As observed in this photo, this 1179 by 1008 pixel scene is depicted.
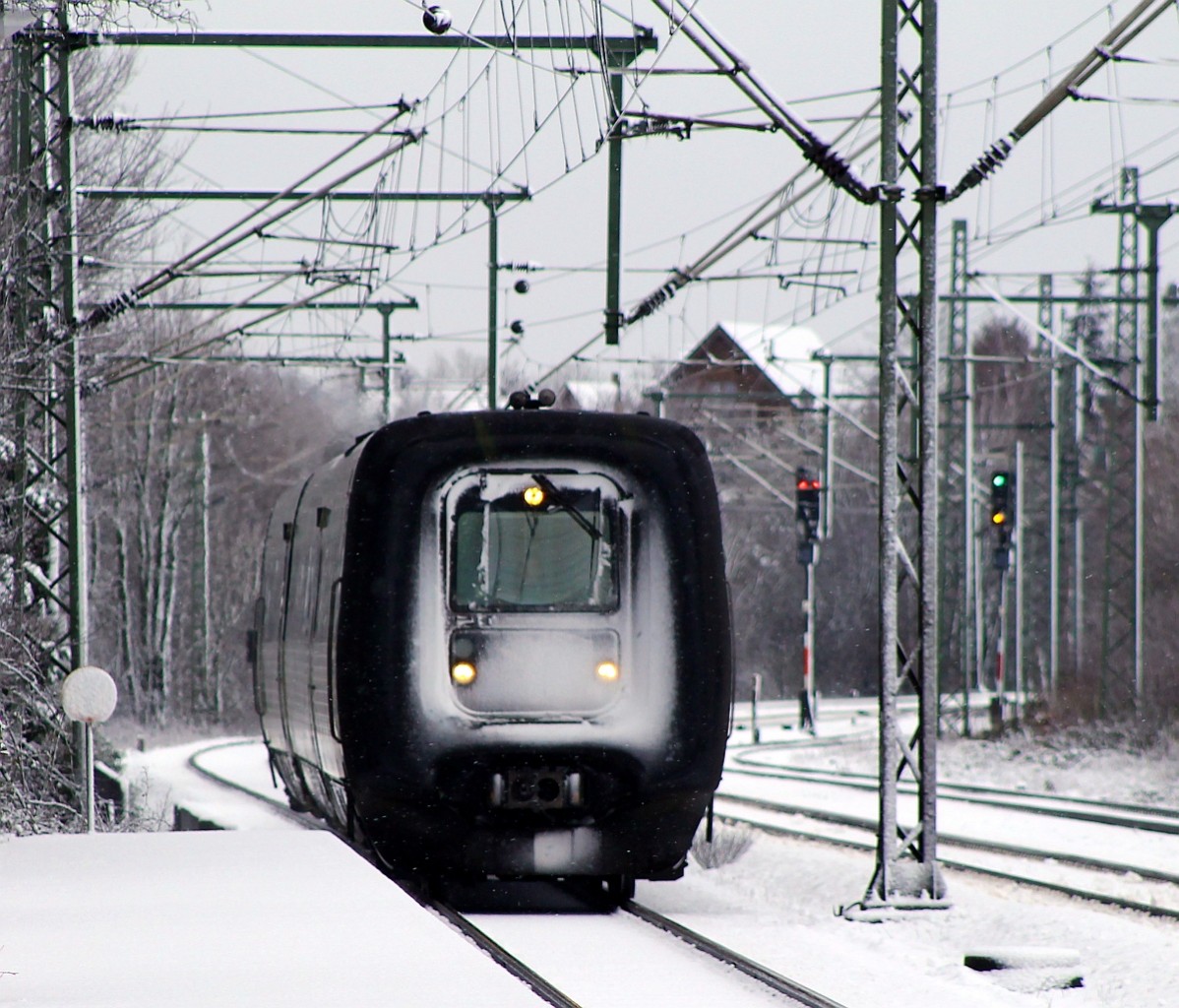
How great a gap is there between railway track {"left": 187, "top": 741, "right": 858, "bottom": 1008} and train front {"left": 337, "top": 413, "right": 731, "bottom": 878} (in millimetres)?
366

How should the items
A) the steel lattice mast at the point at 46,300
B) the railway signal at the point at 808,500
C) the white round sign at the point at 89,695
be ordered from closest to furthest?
1. the white round sign at the point at 89,695
2. the steel lattice mast at the point at 46,300
3. the railway signal at the point at 808,500

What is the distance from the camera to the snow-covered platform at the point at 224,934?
303 inches

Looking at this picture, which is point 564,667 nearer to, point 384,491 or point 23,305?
point 384,491

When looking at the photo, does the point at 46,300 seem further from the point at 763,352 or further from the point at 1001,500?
the point at 763,352

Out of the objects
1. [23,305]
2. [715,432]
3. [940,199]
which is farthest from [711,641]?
[715,432]

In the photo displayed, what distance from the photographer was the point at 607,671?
11938 mm

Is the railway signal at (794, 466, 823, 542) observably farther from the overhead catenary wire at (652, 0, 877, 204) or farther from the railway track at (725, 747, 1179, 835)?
the overhead catenary wire at (652, 0, 877, 204)

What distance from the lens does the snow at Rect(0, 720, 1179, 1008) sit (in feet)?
26.1

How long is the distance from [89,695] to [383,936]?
30.0 ft

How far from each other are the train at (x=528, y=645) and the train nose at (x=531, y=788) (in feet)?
0.04

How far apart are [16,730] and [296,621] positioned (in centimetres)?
390

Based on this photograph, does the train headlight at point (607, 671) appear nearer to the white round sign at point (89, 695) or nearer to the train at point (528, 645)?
the train at point (528, 645)

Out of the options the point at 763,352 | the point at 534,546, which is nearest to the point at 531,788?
the point at 534,546

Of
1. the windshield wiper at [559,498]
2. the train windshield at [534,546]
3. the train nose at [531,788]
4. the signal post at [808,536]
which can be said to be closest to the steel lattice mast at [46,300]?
the train windshield at [534,546]
